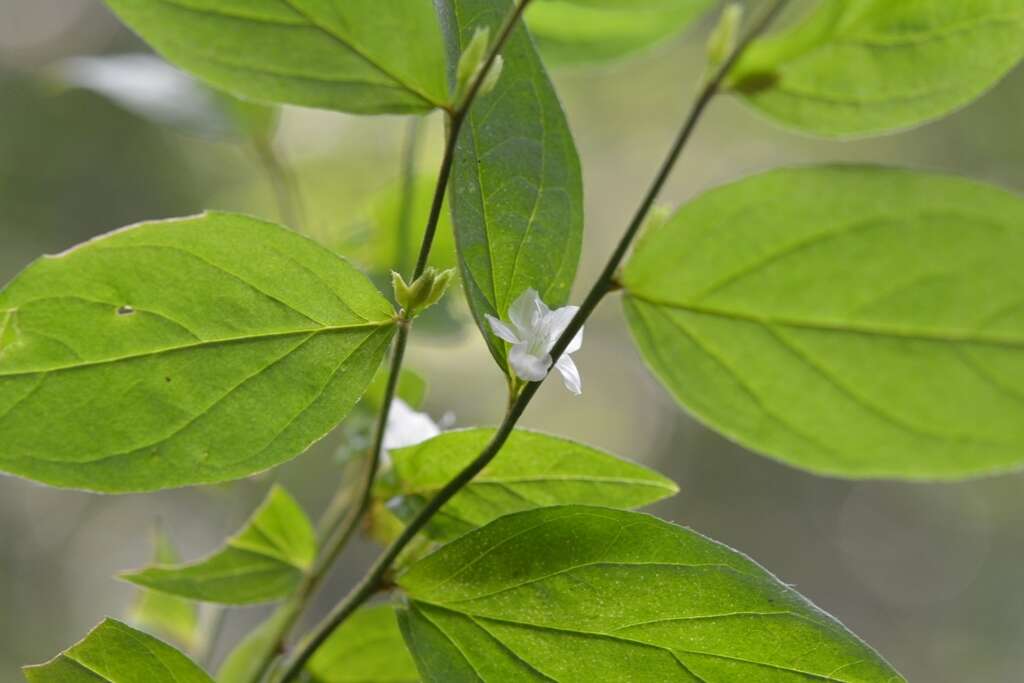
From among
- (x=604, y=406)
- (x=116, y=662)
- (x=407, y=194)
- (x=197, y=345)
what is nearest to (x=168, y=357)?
(x=197, y=345)

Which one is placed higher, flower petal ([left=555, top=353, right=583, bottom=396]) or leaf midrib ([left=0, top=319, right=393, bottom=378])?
flower petal ([left=555, top=353, right=583, bottom=396])

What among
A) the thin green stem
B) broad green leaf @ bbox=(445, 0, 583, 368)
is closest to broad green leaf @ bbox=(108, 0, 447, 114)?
broad green leaf @ bbox=(445, 0, 583, 368)

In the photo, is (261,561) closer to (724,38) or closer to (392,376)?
(392,376)

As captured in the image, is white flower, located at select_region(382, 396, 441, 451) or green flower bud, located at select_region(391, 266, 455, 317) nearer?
green flower bud, located at select_region(391, 266, 455, 317)

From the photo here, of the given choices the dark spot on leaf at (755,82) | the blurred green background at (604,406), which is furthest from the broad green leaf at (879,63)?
the blurred green background at (604,406)

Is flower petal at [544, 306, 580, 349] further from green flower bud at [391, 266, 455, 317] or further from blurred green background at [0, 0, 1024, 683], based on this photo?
blurred green background at [0, 0, 1024, 683]

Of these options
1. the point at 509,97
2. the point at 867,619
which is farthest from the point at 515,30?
the point at 867,619
